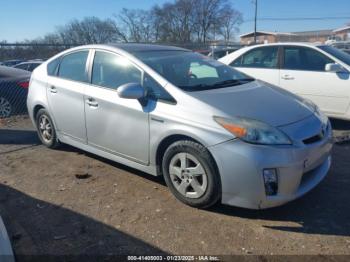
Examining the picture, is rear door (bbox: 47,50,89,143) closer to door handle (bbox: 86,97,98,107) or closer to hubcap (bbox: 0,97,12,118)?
door handle (bbox: 86,97,98,107)

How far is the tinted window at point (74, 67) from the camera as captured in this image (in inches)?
188

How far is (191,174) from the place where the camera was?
3572 mm

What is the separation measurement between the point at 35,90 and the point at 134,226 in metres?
3.15

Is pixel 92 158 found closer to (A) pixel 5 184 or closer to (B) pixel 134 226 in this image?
(A) pixel 5 184

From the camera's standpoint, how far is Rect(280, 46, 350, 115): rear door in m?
6.29

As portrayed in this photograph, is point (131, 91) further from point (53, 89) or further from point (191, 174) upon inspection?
point (53, 89)

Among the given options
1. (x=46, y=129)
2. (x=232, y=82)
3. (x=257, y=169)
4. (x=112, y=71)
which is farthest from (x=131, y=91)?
(x=46, y=129)

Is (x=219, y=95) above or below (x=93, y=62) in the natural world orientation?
below

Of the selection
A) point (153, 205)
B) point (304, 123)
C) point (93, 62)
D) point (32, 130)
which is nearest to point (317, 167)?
point (304, 123)

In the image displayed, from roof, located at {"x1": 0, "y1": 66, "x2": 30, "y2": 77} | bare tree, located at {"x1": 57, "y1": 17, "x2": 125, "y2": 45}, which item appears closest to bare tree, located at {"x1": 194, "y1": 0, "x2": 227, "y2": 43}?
bare tree, located at {"x1": 57, "y1": 17, "x2": 125, "y2": 45}

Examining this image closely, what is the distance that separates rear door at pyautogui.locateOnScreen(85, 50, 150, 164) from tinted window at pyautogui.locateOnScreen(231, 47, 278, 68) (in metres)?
3.79

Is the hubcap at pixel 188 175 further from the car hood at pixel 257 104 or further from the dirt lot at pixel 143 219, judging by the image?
the car hood at pixel 257 104

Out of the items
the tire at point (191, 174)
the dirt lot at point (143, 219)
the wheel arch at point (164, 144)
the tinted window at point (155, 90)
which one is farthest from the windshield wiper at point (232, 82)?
the dirt lot at point (143, 219)

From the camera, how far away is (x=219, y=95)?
12.3 feet
